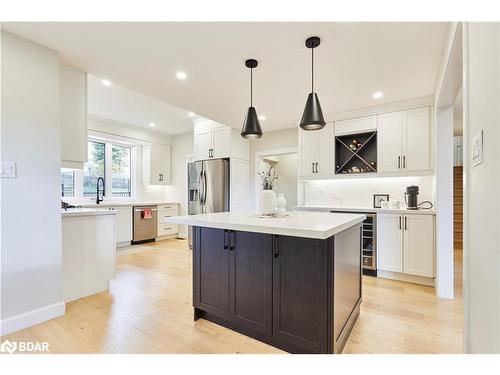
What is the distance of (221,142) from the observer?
4809 mm

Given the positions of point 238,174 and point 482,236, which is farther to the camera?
point 238,174

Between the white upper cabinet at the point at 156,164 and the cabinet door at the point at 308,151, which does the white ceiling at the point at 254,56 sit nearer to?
the cabinet door at the point at 308,151

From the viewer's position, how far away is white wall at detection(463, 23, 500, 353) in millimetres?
852

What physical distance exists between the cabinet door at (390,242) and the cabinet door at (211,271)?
2376 millimetres

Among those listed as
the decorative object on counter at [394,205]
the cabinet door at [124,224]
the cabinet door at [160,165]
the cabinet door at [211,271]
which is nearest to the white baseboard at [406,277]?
the decorative object on counter at [394,205]

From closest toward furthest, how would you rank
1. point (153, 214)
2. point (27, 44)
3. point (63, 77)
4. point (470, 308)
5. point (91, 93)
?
1. point (470, 308)
2. point (27, 44)
3. point (63, 77)
4. point (91, 93)
5. point (153, 214)

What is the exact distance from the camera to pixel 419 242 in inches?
120

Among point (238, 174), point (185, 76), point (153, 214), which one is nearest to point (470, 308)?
point (185, 76)

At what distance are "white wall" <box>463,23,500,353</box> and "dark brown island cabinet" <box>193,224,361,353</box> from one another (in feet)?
2.12

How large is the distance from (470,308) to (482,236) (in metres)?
0.43

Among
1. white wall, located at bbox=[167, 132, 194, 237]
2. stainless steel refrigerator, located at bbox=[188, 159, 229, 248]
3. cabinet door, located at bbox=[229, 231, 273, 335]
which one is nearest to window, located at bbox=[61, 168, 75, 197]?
white wall, located at bbox=[167, 132, 194, 237]

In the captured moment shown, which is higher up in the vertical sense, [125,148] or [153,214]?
[125,148]

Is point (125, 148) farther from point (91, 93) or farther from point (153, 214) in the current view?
point (91, 93)

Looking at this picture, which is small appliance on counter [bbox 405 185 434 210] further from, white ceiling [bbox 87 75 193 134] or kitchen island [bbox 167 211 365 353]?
white ceiling [bbox 87 75 193 134]
